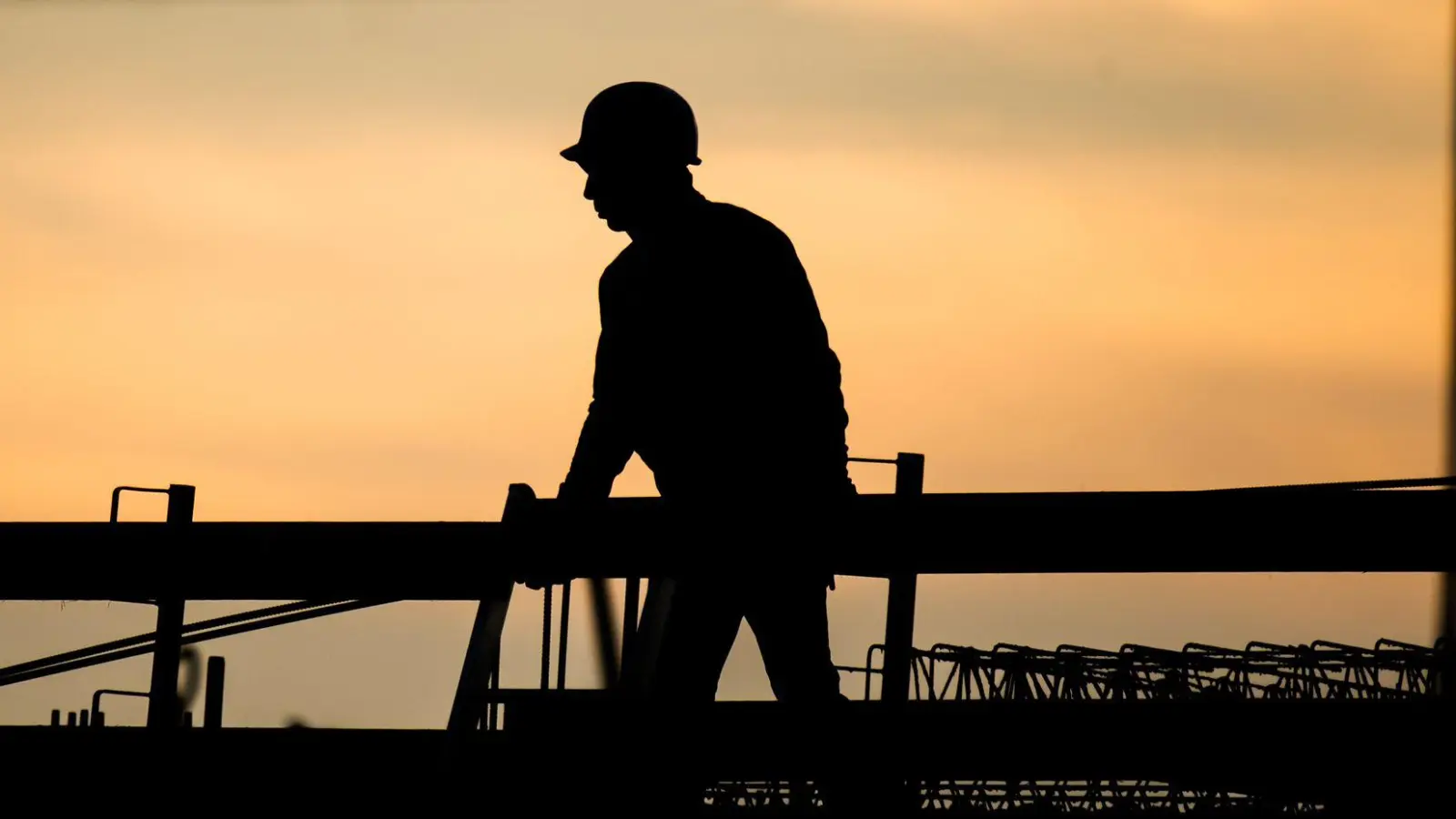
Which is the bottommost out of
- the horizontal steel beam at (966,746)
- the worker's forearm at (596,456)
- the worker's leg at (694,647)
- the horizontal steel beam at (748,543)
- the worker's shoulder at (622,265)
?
the horizontal steel beam at (966,746)

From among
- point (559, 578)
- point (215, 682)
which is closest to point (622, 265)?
point (559, 578)

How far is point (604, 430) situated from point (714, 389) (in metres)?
0.41

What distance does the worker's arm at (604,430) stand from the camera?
5.20m

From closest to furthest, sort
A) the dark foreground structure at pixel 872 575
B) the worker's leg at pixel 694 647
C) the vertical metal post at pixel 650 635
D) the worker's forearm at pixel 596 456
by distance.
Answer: the dark foreground structure at pixel 872 575
the worker's leg at pixel 694 647
the vertical metal post at pixel 650 635
the worker's forearm at pixel 596 456

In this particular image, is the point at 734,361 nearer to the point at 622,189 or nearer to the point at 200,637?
the point at 622,189

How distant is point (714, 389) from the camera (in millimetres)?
5035

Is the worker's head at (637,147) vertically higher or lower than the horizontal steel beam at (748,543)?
higher

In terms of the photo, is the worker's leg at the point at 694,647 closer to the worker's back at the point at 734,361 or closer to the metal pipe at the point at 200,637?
the worker's back at the point at 734,361

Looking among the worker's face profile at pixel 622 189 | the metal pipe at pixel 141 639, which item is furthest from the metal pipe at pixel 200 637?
the worker's face profile at pixel 622 189

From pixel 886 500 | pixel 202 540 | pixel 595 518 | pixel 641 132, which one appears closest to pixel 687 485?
pixel 595 518

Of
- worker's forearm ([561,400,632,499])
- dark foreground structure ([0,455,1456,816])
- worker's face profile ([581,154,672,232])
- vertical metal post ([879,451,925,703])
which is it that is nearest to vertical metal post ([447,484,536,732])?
dark foreground structure ([0,455,1456,816])

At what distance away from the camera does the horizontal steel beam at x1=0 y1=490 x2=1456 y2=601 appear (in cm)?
460

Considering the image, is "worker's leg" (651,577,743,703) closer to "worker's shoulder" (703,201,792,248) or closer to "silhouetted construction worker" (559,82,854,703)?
"silhouetted construction worker" (559,82,854,703)

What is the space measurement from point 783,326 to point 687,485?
1.54ft
